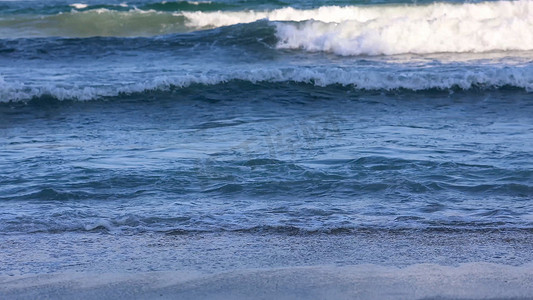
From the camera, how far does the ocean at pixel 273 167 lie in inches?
136

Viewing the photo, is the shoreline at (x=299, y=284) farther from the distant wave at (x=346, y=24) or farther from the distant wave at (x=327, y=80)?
the distant wave at (x=346, y=24)

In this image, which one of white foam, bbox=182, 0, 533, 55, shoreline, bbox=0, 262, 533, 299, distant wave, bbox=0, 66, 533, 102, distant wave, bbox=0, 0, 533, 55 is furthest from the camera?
distant wave, bbox=0, 0, 533, 55

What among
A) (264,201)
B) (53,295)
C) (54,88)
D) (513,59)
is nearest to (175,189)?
(264,201)

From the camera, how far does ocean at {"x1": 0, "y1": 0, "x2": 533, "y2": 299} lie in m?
3.46

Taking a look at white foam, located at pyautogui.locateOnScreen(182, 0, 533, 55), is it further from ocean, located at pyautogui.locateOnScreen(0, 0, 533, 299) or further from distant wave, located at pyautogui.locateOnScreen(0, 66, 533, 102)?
distant wave, located at pyautogui.locateOnScreen(0, 66, 533, 102)

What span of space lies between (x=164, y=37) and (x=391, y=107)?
6.45 metres

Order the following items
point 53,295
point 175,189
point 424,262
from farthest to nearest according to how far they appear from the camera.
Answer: point 175,189 < point 424,262 < point 53,295

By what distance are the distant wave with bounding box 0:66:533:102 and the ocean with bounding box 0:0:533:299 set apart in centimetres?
3

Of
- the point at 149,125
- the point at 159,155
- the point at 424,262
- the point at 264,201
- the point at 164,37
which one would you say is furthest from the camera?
the point at 164,37

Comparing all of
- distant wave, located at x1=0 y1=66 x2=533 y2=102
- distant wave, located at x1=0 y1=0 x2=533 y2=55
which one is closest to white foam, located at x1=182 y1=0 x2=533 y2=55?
distant wave, located at x1=0 y1=0 x2=533 y2=55

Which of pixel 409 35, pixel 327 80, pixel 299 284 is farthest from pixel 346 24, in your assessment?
pixel 299 284

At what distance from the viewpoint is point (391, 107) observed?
859 centimetres

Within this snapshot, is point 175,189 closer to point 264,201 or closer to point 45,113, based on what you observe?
point 264,201

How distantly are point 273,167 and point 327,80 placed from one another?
4.44 metres
